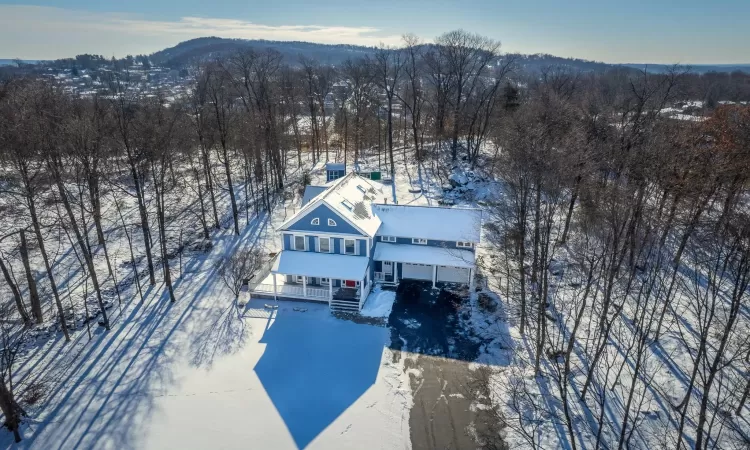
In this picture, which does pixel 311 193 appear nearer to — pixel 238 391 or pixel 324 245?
pixel 324 245

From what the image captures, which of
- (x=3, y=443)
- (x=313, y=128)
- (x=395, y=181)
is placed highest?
(x=313, y=128)

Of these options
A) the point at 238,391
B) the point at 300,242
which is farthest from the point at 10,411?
the point at 300,242

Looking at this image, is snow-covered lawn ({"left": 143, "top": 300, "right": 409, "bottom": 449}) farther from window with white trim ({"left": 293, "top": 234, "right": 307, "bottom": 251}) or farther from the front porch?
window with white trim ({"left": 293, "top": 234, "right": 307, "bottom": 251})

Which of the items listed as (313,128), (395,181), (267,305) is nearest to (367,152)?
(313,128)

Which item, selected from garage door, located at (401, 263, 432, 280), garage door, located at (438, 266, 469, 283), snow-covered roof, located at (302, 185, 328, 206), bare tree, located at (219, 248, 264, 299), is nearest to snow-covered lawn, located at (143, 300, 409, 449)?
bare tree, located at (219, 248, 264, 299)

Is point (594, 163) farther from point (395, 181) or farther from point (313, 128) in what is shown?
point (313, 128)

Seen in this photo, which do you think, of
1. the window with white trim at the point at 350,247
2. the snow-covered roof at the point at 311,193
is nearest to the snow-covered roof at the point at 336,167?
the snow-covered roof at the point at 311,193
